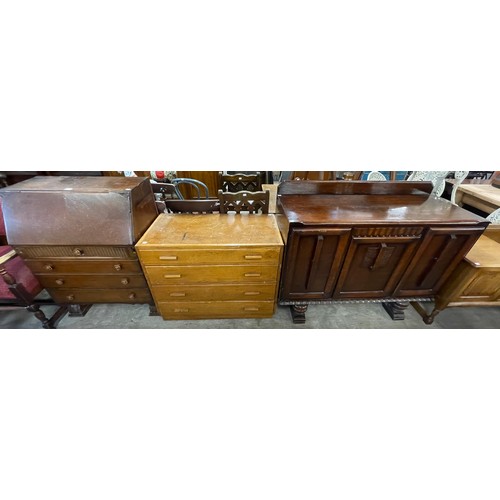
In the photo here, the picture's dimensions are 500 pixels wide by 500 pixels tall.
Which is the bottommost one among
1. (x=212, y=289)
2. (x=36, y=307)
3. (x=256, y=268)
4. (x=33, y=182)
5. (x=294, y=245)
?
(x=36, y=307)

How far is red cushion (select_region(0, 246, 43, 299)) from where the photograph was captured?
1648mm

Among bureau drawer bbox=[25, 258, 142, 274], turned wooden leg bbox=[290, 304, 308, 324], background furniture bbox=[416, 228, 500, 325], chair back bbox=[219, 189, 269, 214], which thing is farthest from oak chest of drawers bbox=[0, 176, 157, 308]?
background furniture bbox=[416, 228, 500, 325]

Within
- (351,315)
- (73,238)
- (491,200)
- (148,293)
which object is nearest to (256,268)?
(148,293)

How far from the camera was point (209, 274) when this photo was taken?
1.59 m

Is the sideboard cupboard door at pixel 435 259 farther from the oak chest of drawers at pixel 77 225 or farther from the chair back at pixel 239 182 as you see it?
the oak chest of drawers at pixel 77 225

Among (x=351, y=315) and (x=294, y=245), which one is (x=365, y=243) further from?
(x=351, y=315)

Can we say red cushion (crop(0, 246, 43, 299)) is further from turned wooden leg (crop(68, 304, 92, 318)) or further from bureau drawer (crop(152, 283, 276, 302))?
bureau drawer (crop(152, 283, 276, 302))

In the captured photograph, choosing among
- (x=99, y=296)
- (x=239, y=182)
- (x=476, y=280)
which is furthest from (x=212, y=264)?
(x=476, y=280)

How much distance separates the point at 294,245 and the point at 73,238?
1.63m

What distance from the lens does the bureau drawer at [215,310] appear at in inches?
69.6

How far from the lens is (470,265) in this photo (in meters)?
1.61

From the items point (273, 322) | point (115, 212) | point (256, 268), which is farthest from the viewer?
point (273, 322)

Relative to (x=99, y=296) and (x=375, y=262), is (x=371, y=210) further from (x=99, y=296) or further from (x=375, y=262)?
(x=99, y=296)

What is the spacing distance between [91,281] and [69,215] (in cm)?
59
